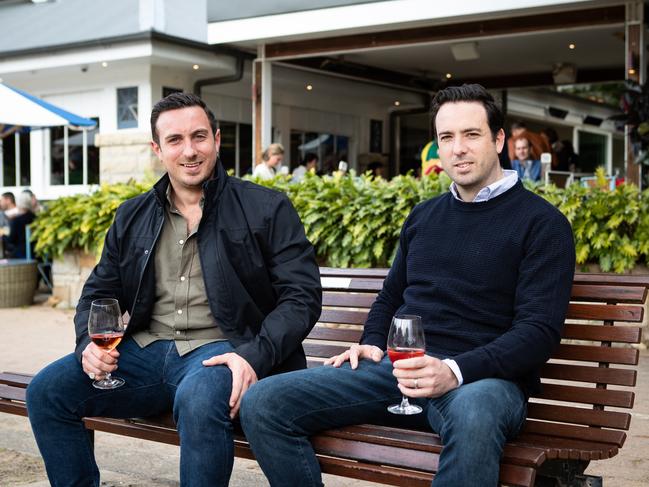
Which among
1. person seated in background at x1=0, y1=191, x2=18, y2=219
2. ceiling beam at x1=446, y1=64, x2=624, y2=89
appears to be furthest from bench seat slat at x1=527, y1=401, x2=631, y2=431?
ceiling beam at x1=446, y1=64, x2=624, y2=89

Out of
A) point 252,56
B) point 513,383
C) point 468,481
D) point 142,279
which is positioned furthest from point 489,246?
point 252,56

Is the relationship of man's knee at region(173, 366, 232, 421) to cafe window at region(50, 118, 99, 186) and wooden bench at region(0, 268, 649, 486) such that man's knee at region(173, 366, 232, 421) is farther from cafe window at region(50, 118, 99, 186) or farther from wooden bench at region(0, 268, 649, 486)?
cafe window at region(50, 118, 99, 186)

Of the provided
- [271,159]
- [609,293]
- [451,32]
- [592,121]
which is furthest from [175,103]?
[592,121]

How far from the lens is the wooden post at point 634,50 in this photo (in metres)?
11.9

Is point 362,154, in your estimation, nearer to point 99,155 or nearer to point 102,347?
point 99,155

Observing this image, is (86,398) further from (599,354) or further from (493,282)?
(599,354)

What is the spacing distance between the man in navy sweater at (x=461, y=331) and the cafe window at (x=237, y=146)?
13.7 metres

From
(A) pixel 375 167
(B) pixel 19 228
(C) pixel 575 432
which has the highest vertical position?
(A) pixel 375 167

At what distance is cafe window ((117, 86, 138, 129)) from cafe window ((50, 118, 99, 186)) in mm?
723

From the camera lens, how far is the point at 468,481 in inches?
105

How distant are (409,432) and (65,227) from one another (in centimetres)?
921

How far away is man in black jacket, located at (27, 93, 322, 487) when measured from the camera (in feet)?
11.7

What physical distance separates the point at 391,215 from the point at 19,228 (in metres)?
6.52

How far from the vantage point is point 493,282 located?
10.5ft
